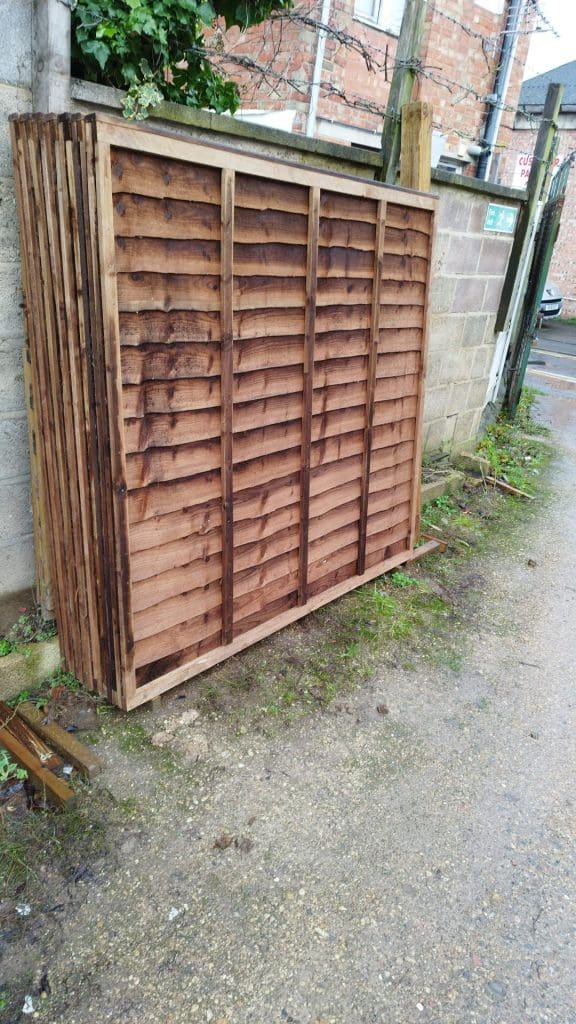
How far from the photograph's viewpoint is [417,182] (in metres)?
4.23

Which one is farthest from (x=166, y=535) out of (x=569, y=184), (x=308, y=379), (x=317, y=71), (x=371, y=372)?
(x=569, y=184)

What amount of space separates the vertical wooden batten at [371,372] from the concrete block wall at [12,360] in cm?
177

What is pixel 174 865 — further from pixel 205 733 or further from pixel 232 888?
pixel 205 733

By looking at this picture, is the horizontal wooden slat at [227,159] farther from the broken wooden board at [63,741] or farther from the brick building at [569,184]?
the brick building at [569,184]

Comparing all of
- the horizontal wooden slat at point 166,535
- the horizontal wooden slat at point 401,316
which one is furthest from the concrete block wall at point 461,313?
the horizontal wooden slat at point 166,535

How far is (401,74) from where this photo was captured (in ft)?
14.6

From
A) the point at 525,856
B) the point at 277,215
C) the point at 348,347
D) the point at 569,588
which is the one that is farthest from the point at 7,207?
the point at 569,588

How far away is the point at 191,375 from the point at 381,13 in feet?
32.6

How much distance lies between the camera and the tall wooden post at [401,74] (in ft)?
14.4

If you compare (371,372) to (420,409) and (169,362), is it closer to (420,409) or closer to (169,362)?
(420,409)

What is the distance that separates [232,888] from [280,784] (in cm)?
50

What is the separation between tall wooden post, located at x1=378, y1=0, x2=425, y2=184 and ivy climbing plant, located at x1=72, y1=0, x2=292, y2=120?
→ 131 centimetres

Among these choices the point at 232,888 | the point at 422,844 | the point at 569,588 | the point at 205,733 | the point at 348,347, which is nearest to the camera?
the point at 232,888

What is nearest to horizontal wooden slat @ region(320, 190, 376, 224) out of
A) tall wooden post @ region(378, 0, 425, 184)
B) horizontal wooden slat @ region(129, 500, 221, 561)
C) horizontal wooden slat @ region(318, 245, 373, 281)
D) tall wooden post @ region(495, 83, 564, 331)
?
horizontal wooden slat @ region(318, 245, 373, 281)
